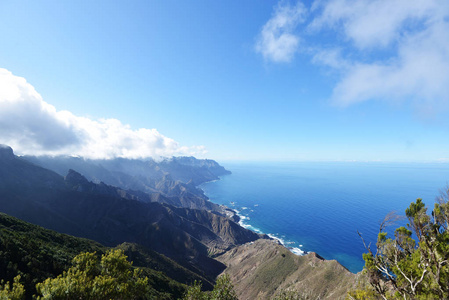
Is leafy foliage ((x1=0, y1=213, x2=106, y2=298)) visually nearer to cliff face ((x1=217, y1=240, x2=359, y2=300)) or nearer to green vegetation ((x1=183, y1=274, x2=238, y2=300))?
green vegetation ((x1=183, y1=274, x2=238, y2=300))

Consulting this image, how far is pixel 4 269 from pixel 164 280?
216 feet

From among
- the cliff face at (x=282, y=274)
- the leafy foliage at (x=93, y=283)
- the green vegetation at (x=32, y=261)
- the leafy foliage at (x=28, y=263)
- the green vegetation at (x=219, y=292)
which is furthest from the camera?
the cliff face at (x=282, y=274)

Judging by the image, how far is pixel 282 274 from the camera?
406ft

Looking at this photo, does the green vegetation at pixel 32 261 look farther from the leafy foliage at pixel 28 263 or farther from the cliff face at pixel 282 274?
the cliff face at pixel 282 274

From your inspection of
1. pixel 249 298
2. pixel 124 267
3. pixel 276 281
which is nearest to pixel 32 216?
pixel 249 298

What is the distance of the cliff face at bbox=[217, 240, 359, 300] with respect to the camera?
85.5 m

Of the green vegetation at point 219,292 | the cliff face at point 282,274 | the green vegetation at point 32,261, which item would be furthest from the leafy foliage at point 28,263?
the cliff face at point 282,274

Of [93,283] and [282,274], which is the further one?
[282,274]

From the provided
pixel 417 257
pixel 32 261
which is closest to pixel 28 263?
pixel 32 261

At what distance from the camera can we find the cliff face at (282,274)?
85525 mm

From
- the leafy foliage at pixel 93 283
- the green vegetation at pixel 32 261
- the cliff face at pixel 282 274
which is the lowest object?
the cliff face at pixel 282 274

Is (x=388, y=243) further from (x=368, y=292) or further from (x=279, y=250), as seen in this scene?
(x=279, y=250)

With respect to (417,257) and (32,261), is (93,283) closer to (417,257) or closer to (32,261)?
(417,257)

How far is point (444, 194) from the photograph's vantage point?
22.1 m
